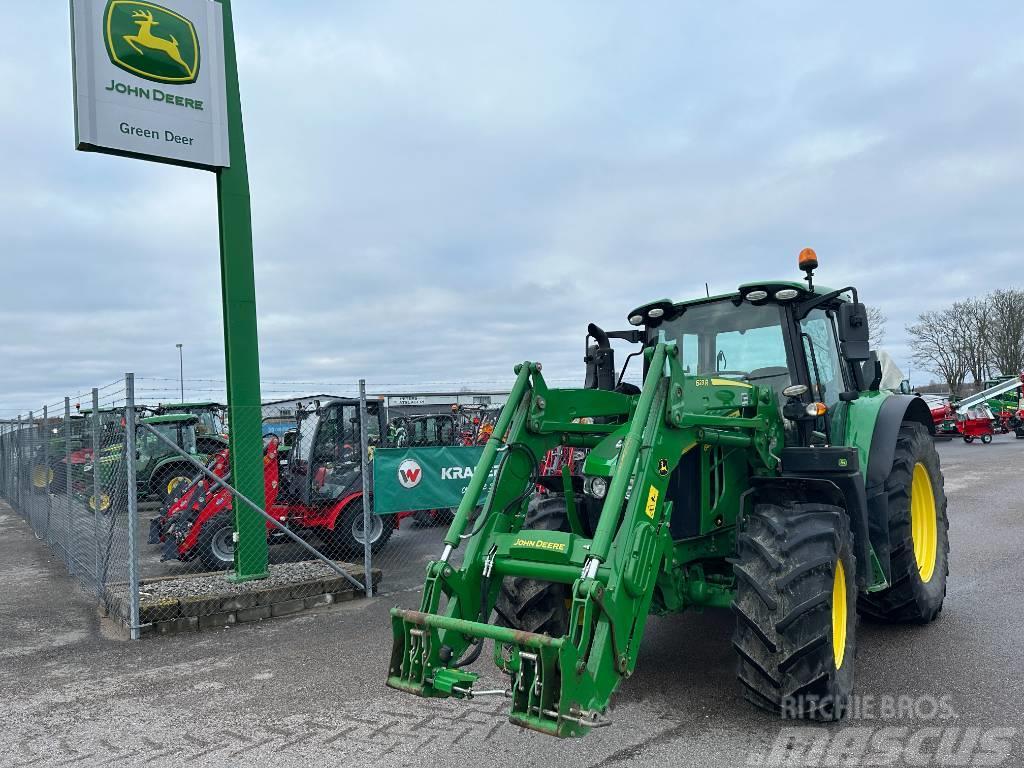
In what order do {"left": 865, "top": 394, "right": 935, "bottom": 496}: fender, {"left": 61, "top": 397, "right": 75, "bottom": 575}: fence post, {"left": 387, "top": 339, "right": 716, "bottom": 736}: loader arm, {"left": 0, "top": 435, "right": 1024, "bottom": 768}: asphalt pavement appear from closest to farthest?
{"left": 387, "top": 339, "right": 716, "bottom": 736}: loader arm, {"left": 0, "top": 435, "right": 1024, "bottom": 768}: asphalt pavement, {"left": 865, "top": 394, "right": 935, "bottom": 496}: fender, {"left": 61, "top": 397, "right": 75, "bottom": 575}: fence post

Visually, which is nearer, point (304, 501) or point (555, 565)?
point (555, 565)

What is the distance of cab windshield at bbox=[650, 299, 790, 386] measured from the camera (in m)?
5.46

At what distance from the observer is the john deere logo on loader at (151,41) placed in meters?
7.29

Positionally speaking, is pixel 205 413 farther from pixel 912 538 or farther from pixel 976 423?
pixel 976 423

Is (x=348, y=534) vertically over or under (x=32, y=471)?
under

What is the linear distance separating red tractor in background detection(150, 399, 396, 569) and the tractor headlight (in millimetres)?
5800

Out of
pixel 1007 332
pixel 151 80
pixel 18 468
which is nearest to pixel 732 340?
pixel 151 80

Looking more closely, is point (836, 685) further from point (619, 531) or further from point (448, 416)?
point (448, 416)

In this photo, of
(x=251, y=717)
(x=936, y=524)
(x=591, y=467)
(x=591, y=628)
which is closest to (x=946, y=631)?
(x=936, y=524)

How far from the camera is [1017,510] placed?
1151 centimetres

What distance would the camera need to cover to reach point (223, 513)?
9.91 m

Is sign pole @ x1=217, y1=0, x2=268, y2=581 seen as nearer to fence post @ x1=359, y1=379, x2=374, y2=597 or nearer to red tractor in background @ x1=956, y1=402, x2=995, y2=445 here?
fence post @ x1=359, y1=379, x2=374, y2=597

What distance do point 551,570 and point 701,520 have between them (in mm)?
1296

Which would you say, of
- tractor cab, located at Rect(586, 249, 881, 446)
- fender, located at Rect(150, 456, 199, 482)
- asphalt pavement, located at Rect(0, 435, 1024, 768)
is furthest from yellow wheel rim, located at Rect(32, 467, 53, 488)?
tractor cab, located at Rect(586, 249, 881, 446)
